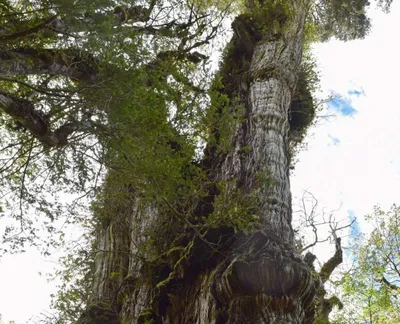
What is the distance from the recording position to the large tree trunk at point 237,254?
4.75 m

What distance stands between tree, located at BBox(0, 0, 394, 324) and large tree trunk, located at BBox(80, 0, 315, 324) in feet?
0.06

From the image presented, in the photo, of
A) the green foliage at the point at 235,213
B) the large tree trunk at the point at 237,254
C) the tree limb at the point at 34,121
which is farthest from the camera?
the green foliage at the point at 235,213

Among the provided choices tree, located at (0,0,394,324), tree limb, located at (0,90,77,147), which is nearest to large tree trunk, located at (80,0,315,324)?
tree, located at (0,0,394,324)

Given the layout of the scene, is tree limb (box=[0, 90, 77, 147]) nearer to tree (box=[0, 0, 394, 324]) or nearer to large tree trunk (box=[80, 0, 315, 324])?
tree (box=[0, 0, 394, 324])

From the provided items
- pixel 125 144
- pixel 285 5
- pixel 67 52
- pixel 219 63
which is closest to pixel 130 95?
pixel 125 144

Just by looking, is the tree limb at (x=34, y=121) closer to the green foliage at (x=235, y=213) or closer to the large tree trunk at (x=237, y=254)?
the large tree trunk at (x=237, y=254)

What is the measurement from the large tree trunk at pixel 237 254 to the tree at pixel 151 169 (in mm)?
17

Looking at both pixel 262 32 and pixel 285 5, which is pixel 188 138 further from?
pixel 285 5

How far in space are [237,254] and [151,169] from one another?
4.59 ft

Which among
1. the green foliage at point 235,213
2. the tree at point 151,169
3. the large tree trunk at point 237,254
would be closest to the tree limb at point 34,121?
the tree at point 151,169

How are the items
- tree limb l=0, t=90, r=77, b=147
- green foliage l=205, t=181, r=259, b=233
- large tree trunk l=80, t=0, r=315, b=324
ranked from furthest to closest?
1. green foliage l=205, t=181, r=259, b=233
2. tree limb l=0, t=90, r=77, b=147
3. large tree trunk l=80, t=0, r=315, b=324

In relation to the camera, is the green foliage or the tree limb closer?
the tree limb

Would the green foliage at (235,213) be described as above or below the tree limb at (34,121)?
below

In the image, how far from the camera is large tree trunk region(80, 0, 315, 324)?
15.6ft
